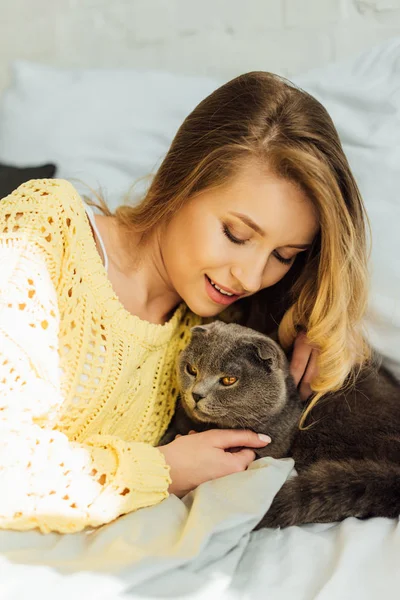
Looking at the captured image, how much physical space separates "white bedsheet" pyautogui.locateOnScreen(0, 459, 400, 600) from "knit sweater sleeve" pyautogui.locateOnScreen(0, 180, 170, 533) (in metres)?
0.03

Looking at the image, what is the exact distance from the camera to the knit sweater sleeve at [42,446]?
37.3 inches

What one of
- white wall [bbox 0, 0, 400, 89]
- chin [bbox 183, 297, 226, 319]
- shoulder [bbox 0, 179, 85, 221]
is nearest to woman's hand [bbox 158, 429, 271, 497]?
chin [bbox 183, 297, 226, 319]

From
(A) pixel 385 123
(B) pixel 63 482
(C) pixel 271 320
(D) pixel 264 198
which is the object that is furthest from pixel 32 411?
(A) pixel 385 123

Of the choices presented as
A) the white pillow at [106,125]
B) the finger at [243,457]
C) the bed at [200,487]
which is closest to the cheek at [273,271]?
the bed at [200,487]

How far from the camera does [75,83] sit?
170cm

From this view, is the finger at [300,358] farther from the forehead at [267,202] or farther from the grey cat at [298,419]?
the forehead at [267,202]

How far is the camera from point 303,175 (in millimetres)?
1124

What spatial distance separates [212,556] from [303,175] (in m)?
0.69

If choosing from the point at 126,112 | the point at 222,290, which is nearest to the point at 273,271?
the point at 222,290

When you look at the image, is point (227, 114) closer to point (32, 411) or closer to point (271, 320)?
point (271, 320)

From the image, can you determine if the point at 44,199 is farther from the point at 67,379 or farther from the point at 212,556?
the point at 212,556

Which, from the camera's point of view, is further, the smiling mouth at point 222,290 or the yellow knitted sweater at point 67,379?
the smiling mouth at point 222,290

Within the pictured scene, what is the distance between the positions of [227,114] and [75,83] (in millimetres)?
689

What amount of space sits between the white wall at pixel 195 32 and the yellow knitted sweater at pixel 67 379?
919 millimetres
